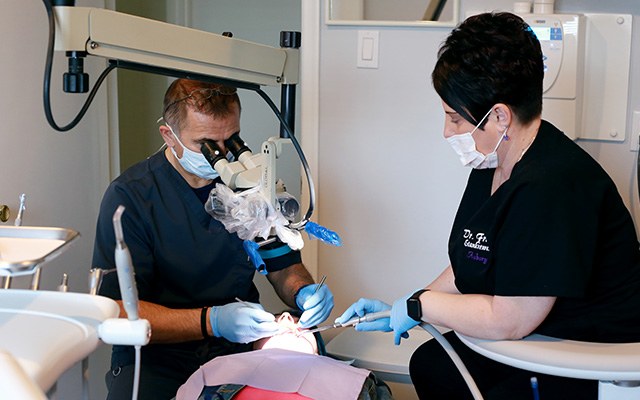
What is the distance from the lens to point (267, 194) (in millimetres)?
1501

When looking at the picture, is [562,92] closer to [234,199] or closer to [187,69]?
[234,199]

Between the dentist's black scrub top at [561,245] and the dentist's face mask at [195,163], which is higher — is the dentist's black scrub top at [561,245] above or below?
below

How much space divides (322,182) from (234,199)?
0.93m

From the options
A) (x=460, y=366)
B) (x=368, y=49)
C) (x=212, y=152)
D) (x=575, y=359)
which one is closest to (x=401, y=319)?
(x=460, y=366)

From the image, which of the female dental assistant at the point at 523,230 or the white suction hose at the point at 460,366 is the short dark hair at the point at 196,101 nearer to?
the female dental assistant at the point at 523,230

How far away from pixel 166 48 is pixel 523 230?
2.29ft

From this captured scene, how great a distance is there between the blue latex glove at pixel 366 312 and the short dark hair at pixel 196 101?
510mm

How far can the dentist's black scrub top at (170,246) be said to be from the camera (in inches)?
70.7

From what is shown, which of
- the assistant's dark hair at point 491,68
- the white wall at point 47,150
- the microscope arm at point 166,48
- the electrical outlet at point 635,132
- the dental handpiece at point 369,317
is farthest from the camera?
the electrical outlet at point 635,132

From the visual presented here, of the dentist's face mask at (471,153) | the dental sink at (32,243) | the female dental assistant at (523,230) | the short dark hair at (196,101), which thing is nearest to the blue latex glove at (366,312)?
the female dental assistant at (523,230)

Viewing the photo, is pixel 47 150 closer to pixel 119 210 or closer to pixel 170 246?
pixel 170 246

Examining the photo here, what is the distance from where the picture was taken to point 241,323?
1.71 meters

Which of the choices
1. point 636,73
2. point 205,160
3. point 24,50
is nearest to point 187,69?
point 205,160

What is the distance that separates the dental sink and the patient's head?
2.51 ft
